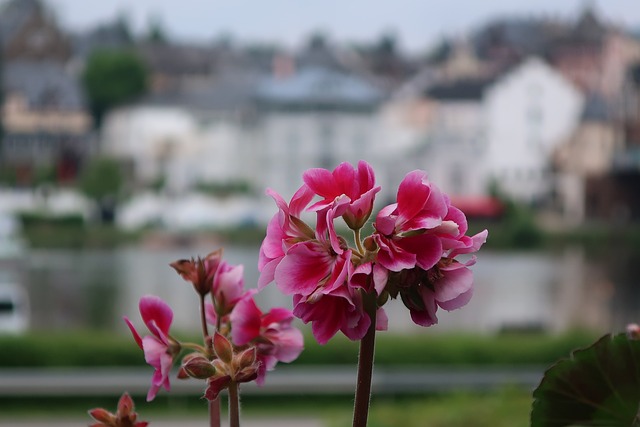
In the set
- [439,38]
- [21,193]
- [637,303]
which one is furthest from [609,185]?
[21,193]

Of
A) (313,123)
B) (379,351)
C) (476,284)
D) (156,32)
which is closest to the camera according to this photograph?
(379,351)

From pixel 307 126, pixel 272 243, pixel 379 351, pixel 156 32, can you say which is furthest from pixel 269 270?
pixel 156 32

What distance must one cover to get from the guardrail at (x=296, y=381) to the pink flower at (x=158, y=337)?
13.9 feet

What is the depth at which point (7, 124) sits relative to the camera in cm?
755

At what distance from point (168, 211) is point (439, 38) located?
263 cm

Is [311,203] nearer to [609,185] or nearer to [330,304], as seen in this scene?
[330,304]

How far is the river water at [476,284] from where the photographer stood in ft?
23.2

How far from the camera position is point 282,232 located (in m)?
0.23

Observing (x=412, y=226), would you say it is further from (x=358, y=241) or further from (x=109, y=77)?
(x=109, y=77)

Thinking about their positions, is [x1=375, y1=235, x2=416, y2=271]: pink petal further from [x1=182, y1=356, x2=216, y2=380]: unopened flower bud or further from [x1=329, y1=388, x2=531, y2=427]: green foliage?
[x1=329, y1=388, x2=531, y2=427]: green foliage

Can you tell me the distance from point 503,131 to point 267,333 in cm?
746

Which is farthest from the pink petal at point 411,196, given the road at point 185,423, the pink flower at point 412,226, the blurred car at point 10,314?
the blurred car at point 10,314

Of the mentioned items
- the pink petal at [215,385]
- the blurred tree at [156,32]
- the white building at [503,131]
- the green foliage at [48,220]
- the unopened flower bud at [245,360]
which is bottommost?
the pink petal at [215,385]

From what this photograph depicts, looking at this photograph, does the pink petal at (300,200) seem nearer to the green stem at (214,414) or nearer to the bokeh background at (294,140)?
the green stem at (214,414)
